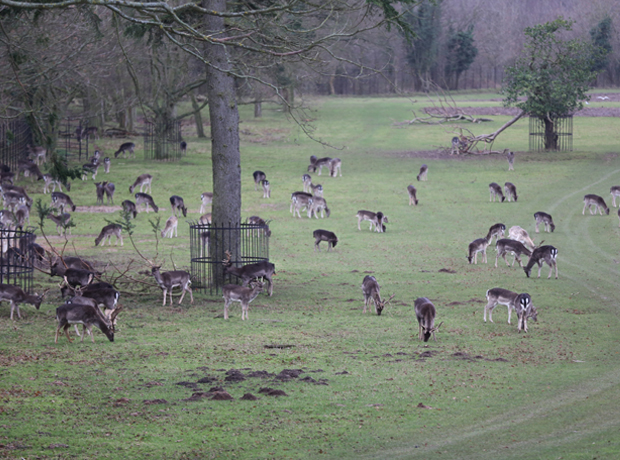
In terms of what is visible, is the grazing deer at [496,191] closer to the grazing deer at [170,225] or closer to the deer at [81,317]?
the grazing deer at [170,225]

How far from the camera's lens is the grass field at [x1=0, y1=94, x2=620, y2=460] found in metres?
9.43

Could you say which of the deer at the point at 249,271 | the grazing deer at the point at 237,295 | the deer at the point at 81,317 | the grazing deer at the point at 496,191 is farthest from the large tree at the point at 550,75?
the deer at the point at 81,317

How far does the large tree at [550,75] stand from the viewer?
162ft

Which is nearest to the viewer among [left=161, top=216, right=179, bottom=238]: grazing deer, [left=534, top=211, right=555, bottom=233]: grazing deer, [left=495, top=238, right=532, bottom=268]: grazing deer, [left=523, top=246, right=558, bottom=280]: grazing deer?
[left=523, top=246, right=558, bottom=280]: grazing deer

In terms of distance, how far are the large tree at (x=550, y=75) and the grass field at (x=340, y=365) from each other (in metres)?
20.4

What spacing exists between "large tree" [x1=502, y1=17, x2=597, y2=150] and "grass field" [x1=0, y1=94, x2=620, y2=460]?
2042 cm

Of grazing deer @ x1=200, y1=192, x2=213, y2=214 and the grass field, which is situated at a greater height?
grazing deer @ x1=200, y1=192, x2=213, y2=214

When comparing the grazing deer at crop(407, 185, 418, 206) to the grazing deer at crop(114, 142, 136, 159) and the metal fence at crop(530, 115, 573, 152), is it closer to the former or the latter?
the metal fence at crop(530, 115, 573, 152)

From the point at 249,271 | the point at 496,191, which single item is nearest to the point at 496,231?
the point at 496,191

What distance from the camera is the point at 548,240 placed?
95.2 feet

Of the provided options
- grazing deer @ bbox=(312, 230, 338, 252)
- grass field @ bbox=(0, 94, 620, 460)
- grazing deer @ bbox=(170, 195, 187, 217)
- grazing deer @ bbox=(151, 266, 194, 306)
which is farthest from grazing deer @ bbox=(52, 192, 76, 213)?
grazing deer @ bbox=(151, 266, 194, 306)

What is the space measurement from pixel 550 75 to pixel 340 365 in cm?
4333

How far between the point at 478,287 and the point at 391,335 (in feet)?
20.7

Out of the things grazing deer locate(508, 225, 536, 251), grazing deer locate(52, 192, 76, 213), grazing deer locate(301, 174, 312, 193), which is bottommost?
grazing deer locate(508, 225, 536, 251)
